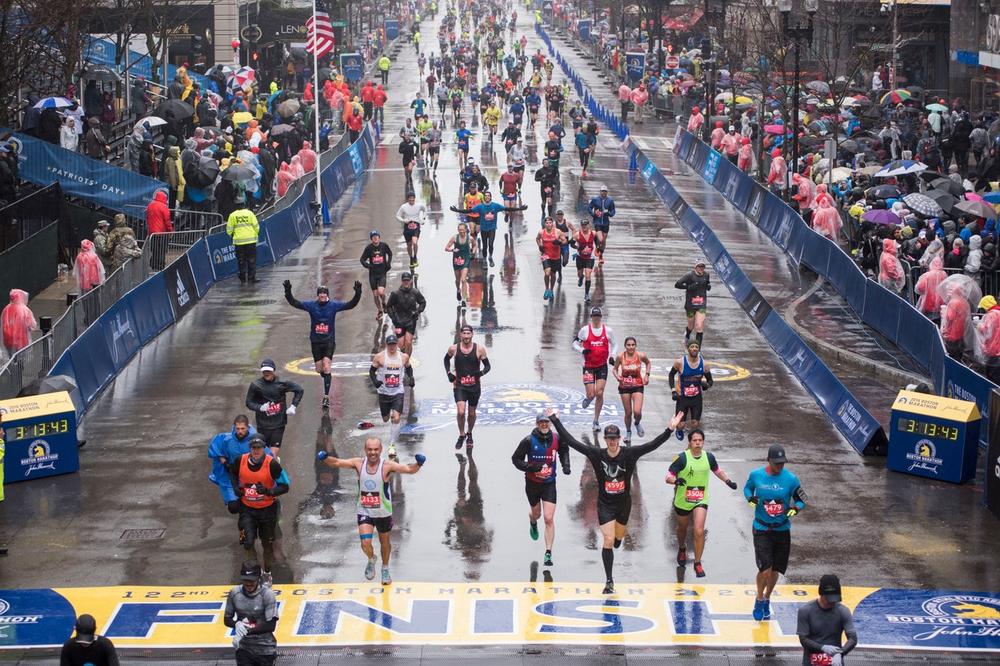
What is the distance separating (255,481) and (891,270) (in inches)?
645

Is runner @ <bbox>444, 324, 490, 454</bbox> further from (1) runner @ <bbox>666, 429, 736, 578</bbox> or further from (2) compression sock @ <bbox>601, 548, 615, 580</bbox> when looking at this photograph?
(2) compression sock @ <bbox>601, 548, 615, 580</bbox>

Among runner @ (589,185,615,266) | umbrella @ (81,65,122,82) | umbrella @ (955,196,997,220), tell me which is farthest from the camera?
umbrella @ (81,65,122,82)

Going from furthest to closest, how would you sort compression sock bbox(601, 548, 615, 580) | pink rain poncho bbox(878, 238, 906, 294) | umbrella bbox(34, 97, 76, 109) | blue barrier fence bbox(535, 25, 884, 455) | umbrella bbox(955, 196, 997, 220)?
umbrella bbox(34, 97, 76, 109)
umbrella bbox(955, 196, 997, 220)
pink rain poncho bbox(878, 238, 906, 294)
blue barrier fence bbox(535, 25, 884, 455)
compression sock bbox(601, 548, 615, 580)

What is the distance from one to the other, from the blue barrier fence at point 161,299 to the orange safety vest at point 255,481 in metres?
6.49

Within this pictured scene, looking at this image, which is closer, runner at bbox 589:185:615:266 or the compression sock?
the compression sock

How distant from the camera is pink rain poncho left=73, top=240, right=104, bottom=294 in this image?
92.4 ft

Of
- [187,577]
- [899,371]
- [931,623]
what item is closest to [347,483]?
[187,577]

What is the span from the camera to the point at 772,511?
1556 cm

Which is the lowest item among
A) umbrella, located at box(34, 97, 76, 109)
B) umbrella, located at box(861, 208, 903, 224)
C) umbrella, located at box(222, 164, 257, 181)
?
umbrella, located at box(861, 208, 903, 224)

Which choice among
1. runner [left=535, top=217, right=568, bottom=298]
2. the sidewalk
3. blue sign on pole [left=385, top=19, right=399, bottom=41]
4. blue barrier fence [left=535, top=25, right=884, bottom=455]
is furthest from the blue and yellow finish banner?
blue sign on pole [left=385, top=19, right=399, bottom=41]

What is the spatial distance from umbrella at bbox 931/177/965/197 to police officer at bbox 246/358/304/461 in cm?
1971

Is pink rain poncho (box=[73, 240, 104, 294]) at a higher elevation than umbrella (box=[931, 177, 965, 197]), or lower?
lower

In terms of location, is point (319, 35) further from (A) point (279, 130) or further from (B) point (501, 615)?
(B) point (501, 615)

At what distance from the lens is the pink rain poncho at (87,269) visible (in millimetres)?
28172
